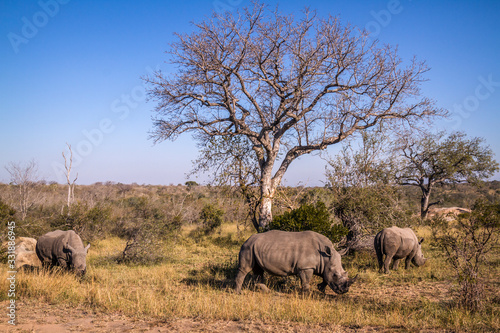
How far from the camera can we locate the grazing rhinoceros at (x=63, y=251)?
918 cm

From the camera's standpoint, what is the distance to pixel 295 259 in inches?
303

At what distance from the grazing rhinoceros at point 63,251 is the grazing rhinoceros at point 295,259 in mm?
4652

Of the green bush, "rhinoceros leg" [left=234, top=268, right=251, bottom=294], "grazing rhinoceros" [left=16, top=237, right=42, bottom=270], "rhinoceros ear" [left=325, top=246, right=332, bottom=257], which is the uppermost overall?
the green bush

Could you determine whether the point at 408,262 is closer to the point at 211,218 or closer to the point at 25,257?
the point at 211,218

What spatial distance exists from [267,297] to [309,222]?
3.32 meters

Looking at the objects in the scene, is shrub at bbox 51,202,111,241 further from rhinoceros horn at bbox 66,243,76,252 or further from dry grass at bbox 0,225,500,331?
rhinoceros horn at bbox 66,243,76,252

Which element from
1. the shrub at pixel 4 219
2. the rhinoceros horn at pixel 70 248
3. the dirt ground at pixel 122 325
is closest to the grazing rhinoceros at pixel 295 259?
the dirt ground at pixel 122 325

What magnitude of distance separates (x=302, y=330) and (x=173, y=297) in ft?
10.8

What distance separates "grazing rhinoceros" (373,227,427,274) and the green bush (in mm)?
1206

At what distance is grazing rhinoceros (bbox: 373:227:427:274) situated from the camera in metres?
10.1

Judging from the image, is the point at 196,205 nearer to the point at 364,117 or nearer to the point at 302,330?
the point at 364,117

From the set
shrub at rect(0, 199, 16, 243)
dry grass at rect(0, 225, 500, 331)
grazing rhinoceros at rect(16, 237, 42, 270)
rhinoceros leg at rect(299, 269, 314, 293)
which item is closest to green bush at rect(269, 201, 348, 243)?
dry grass at rect(0, 225, 500, 331)

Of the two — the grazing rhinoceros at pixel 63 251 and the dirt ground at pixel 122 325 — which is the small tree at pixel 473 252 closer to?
the dirt ground at pixel 122 325

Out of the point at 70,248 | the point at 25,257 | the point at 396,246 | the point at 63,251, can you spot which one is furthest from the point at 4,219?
the point at 396,246
